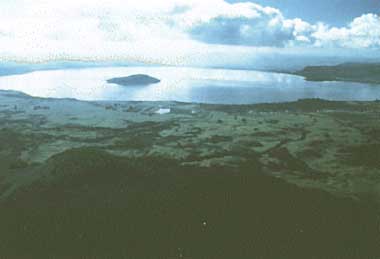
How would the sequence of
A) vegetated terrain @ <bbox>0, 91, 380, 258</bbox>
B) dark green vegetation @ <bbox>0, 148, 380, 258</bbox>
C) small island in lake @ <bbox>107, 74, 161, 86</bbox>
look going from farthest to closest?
small island in lake @ <bbox>107, 74, 161, 86</bbox>
vegetated terrain @ <bbox>0, 91, 380, 258</bbox>
dark green vegetation @ <bbox>0, 148, 380, 258</bbox>

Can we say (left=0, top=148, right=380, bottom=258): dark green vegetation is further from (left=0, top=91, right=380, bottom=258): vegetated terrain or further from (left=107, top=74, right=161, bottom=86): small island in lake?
(left=107, top=74, right=161, bottom=86): small island in lake

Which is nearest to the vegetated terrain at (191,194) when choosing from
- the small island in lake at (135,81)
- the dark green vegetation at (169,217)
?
the dark green vegetation at (169,217)

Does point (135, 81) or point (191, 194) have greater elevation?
point (135, 81)

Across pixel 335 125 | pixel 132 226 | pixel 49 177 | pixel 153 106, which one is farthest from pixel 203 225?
pixel 153 106

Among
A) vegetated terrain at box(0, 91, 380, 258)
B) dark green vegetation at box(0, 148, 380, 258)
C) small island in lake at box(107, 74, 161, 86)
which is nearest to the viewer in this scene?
dark green vegetation at box(0, 148, 380, 258)

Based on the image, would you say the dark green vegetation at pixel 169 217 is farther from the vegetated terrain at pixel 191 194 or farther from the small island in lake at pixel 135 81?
the small island in lake at pixel 135 81

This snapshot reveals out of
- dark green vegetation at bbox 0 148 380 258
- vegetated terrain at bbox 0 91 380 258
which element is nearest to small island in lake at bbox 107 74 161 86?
vegetated terrain at bbox 0 91 380 258

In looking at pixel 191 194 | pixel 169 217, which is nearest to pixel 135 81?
pixel 191 194

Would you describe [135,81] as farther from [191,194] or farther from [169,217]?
[169,217]
